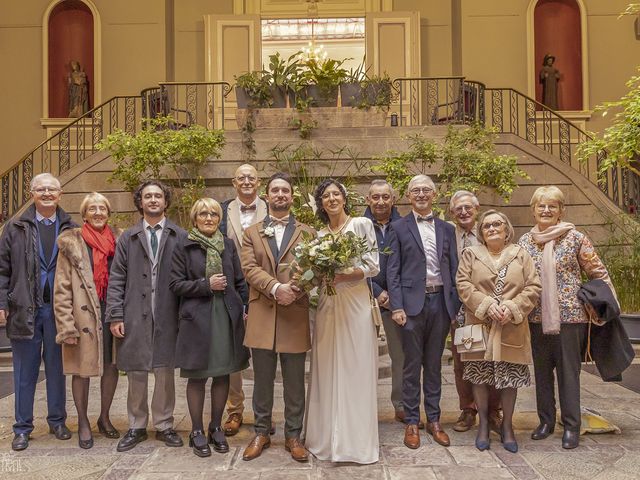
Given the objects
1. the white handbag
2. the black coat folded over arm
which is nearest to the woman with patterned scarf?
the white handbag

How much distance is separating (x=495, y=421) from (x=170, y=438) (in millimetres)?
2204

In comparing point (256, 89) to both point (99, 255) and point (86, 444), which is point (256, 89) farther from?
point (86, 444)

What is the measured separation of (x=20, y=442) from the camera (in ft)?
14.0

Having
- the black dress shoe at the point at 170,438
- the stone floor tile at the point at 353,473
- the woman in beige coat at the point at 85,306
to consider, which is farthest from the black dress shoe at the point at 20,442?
the stone floor tile at the point at 353,473

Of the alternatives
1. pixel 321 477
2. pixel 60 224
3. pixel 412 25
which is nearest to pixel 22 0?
pixel 412 25

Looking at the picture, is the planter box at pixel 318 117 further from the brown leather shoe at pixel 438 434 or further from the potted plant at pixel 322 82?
the brown leather shoe at pixel 438 434

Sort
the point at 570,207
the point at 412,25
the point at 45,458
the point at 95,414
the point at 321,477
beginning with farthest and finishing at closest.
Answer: the point at 412,25 → the point at 570,207 → the point at 95,414 → the point at 45,458 → the point at 321,477

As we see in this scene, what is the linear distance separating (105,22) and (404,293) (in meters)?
12.5

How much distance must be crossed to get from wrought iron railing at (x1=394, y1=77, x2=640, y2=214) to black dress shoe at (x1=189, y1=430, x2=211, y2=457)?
7924 millimetres

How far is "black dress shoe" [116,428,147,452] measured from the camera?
4.20 meters

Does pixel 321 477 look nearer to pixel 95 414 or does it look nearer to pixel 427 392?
pixel 427 392

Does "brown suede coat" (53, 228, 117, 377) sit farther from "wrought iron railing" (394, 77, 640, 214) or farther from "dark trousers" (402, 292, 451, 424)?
"wrought iron railing" (394, 77, 640, 214)

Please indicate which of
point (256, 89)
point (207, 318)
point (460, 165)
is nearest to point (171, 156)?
point (256, 89)

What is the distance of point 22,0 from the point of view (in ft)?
47.2
